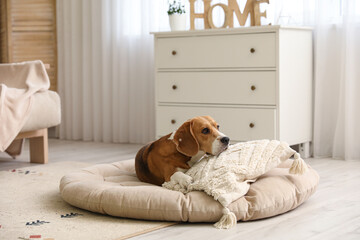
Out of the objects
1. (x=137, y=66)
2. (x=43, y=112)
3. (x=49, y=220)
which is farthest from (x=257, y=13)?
(x=49, y=220)

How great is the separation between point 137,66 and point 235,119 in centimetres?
133

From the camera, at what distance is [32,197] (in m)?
2.55

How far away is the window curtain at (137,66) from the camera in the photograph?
3557 millimetres

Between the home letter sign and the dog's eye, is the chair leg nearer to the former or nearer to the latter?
the home letter sign

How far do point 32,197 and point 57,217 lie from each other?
42cm

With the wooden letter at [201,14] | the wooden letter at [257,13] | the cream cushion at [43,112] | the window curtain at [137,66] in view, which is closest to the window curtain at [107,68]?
the window curtain at [137,66]

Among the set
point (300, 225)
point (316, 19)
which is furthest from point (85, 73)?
point (300, 225)

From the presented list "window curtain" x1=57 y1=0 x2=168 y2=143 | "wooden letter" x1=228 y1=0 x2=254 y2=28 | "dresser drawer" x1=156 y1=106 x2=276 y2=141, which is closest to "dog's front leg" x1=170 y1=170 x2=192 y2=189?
"dresser drawer" x1=156 y1=106 x2=276 y2=141

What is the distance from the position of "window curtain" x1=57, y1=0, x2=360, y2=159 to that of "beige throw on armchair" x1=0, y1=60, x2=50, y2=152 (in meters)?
1.10

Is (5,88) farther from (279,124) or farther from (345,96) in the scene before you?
(345,96)

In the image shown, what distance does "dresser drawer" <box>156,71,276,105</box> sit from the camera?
3.37 metres

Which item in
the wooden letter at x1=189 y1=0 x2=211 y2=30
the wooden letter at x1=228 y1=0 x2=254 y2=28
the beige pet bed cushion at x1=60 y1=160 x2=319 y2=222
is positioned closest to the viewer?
the beige pet bed cushion at x1=60 y1=160 x2=319 y2=222

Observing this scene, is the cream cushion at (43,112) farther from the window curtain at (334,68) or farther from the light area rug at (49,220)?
the window curtain at (334,68)

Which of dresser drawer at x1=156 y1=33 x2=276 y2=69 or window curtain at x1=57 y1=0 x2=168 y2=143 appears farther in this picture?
window curtain at x1=57 y1=0 x2=168 y2=143
